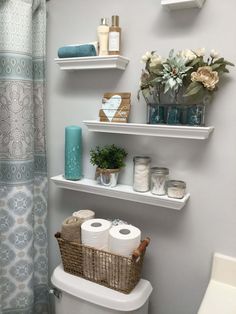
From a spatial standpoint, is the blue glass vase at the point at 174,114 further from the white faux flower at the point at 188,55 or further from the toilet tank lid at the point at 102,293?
the toilet tank lid at the point at 102,293

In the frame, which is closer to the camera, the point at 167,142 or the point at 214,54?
the point at 214,54

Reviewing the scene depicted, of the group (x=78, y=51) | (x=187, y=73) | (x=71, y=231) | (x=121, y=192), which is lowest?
(x=71, y=231)

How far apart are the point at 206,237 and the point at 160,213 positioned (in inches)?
8.6

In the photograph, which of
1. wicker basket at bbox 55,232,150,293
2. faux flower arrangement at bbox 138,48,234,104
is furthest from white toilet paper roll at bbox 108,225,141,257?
faux flower arrangement at bbox 138,48,234,104

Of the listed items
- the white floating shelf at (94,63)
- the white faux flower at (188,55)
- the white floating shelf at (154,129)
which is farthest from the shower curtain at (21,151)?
the white faux flower at (188,55)

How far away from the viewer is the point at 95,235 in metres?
1.19

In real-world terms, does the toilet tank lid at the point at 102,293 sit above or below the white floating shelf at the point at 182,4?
below

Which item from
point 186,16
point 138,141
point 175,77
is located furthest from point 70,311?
point 186,16

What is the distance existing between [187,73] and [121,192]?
0.56 metres

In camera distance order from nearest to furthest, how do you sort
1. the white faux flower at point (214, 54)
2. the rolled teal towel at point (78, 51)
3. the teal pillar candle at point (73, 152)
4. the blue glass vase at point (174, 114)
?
the white faux flower at point (214, 54) → the blue glass vase at point (174, 114) → the rolled teal towel at point (78, 51) → the teal pillar candle at point (73, 152)

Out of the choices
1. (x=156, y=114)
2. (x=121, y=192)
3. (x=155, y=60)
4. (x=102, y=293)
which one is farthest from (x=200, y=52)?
(x=102, y=293)

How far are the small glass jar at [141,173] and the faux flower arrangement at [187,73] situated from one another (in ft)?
0.94

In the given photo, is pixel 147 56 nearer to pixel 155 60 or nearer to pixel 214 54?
pixel 155 60

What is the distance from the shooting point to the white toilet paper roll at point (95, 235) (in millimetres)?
1192
